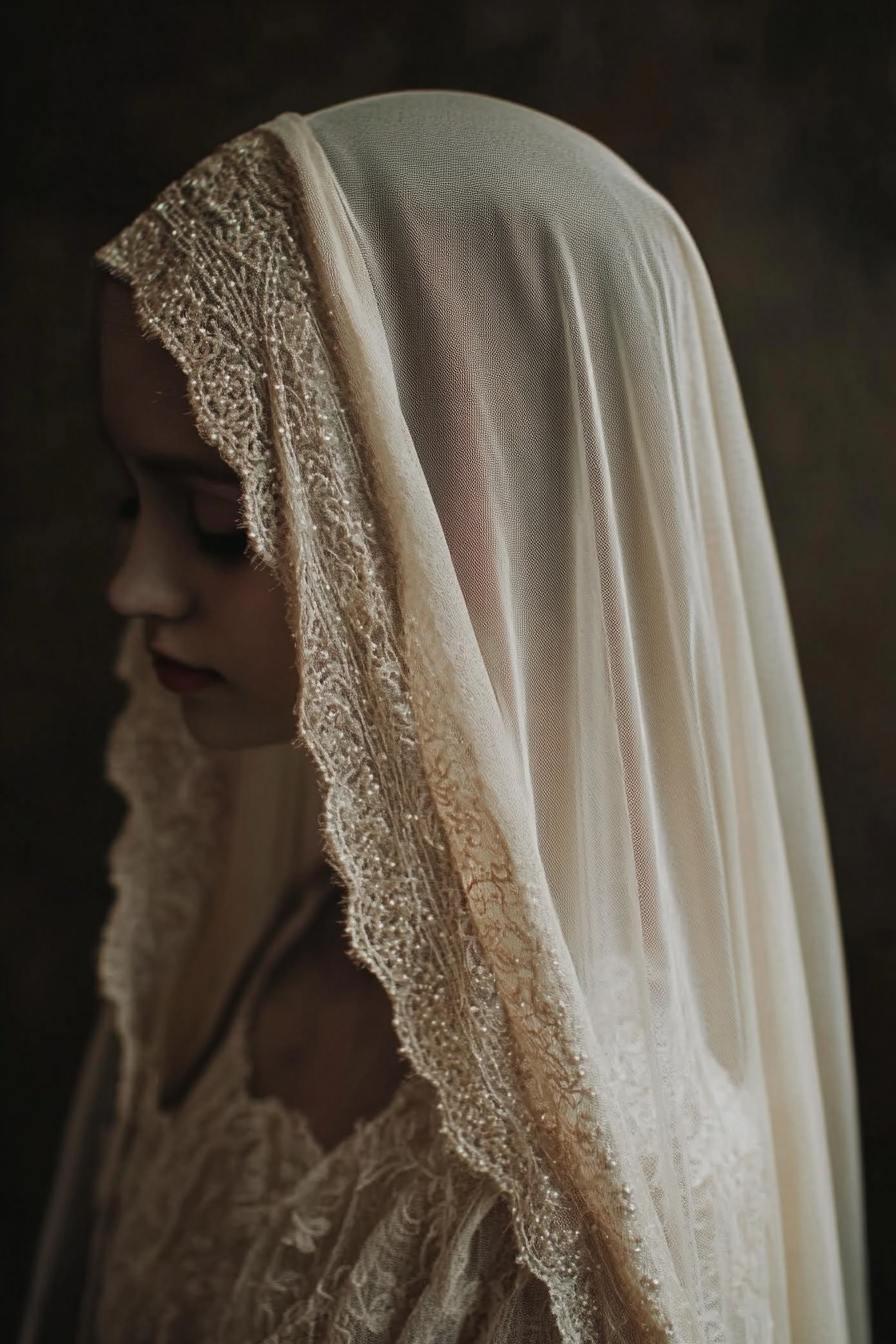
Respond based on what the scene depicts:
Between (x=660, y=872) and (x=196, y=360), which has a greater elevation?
(x=196, y=360)

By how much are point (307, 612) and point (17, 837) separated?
858 millimetres

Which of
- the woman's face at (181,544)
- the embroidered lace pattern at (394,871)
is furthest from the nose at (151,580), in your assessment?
the embroidered lace pattern at (394,871)

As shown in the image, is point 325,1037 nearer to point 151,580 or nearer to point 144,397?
point 151,580

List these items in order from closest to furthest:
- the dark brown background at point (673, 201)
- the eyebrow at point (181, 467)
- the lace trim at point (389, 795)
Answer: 1. the lace trim at point (389, 795)
2. the eyebrow at point (181, 467)
3. the dark brown background at point (673, 201)

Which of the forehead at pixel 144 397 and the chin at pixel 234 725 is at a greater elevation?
the forehead at pixel 144 397

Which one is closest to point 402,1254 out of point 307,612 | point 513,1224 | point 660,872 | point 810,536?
point 513,1224

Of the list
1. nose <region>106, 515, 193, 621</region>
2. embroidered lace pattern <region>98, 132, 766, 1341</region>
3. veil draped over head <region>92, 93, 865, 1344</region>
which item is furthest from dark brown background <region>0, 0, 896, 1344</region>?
nose <region>106, 515, 193, 621</region>

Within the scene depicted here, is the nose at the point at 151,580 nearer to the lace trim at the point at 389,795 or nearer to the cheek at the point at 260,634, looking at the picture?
the cheek at the point at 260,634

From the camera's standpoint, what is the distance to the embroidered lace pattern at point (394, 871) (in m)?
0.60

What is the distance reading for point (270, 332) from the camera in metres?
0.65

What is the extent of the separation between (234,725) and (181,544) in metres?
0.15

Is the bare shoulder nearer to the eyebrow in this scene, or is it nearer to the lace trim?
the lace trim

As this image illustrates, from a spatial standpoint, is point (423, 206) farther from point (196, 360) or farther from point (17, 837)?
point (17, 837)

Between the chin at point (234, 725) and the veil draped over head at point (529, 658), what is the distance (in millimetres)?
201
